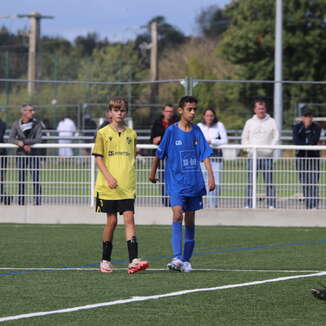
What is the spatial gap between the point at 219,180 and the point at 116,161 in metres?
6.37

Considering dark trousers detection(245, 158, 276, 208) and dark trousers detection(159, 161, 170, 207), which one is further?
dark trousers detection(159, 161, 170, 207)

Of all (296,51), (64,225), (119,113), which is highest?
(296,51)

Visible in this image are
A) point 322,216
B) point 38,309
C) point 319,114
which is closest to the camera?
point 38,309

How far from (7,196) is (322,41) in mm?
32428

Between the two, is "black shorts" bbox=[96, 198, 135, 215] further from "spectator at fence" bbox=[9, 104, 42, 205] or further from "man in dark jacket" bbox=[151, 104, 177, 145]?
"man in dark jacket" bbox=[151, 104, 177, 145]

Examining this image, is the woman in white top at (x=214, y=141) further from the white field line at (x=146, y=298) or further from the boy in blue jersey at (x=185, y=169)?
the white field line at (x=146, y=298)

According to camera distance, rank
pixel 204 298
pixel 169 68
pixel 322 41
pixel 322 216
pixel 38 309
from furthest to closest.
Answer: pixel 169 68 → pixel 322 41 → pixel 322 216 → pixel 204 298 → pixel 38 309

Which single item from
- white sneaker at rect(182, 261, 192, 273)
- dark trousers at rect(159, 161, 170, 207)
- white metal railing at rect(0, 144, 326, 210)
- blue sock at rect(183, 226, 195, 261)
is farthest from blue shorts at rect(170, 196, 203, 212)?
dark trousers at rect(159, 161, 170, 207)

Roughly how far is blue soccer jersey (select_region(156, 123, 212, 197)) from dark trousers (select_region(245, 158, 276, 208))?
19.1ft

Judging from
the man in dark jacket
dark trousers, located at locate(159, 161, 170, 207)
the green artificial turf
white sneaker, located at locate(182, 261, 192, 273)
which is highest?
the man in dark jacket

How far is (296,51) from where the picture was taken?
158ft

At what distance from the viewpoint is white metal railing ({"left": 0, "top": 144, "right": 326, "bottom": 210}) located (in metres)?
16.9

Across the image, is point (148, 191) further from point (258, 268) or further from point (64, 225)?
point (258, 268)

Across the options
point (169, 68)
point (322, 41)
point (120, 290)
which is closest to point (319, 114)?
point (120, 290)
